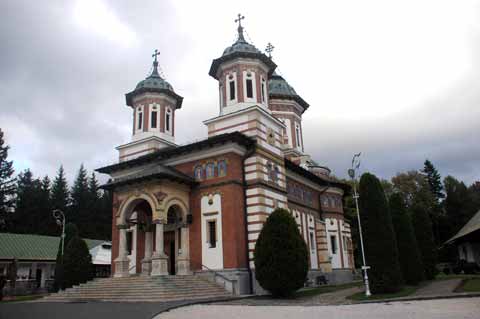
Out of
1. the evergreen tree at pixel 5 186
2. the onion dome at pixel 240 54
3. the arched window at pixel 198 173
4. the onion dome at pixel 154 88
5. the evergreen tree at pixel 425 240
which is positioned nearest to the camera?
the arched window at pixel 198 173

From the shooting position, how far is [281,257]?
725 inches

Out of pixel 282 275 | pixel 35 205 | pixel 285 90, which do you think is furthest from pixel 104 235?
pixel 282 275

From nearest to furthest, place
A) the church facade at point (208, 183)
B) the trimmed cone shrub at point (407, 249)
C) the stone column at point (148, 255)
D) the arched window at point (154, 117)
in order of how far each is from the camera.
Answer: the church facade at point (208, 183) → the stone column at point (148, 255) → the trimmed cone shrub at point (407, 249) → the arched window at point (154, 117)

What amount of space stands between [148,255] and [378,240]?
41.3 feet

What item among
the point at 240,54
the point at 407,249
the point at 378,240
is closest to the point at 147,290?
the point at 378,240

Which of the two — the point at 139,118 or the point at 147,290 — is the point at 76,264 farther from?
the point at 139,118

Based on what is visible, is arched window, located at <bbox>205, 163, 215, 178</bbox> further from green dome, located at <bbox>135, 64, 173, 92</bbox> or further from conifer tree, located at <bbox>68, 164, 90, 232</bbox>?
conifer tree, located at <bbox>68, 164, 90, 232</bbox>

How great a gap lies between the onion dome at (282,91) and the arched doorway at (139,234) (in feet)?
63.1

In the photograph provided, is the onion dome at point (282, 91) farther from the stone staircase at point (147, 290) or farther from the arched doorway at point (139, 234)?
the stone staircase at point (147, 290)

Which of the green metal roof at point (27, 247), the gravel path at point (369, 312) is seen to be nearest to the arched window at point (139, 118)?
the green metal roof at point (27, 247)

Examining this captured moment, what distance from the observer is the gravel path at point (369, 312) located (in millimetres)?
10492

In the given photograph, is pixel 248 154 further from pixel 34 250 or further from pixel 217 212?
pixel 34 250

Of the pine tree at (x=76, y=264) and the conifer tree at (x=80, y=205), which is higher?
the conifer tree at (x=80, y=205)

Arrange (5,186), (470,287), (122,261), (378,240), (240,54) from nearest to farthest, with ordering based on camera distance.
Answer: (470,287), (378,240), (122,261), (240,54), (5,186)
